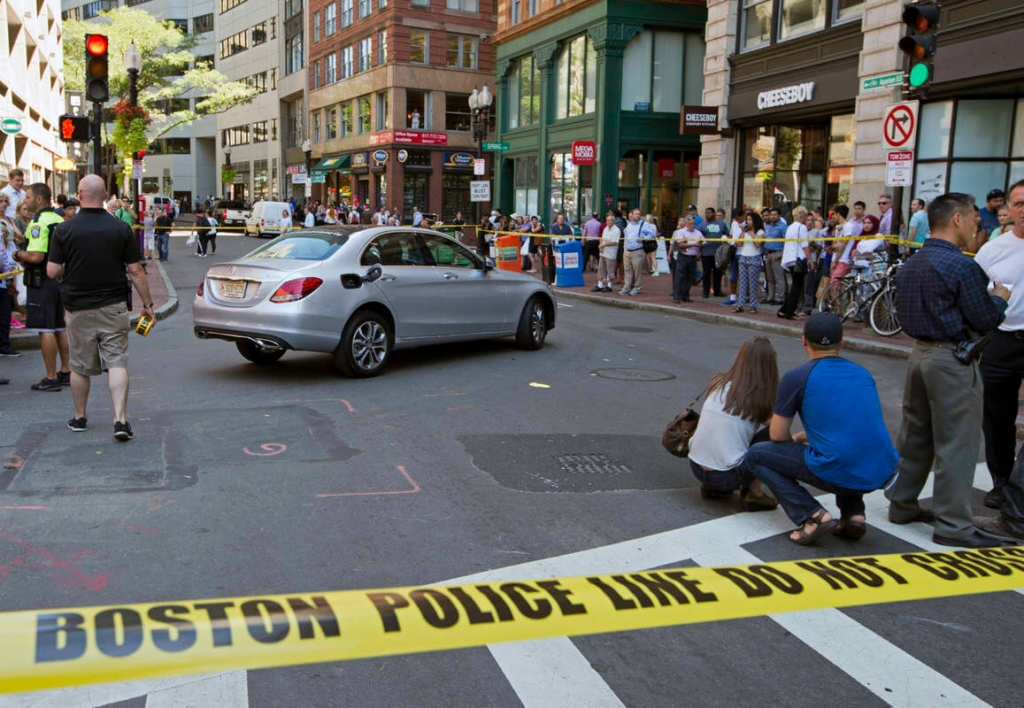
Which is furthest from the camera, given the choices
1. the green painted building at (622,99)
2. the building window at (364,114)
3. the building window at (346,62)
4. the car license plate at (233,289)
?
the building window at (346,62)

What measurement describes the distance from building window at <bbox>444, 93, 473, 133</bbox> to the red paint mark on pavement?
49.4 m

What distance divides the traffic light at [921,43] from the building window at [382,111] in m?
42.4

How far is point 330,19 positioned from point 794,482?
59.4m

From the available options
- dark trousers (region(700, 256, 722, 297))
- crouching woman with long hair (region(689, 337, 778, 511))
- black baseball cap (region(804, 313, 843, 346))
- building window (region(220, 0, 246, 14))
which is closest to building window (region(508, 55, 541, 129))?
dark trousers (region(700, 256, 722, 297))

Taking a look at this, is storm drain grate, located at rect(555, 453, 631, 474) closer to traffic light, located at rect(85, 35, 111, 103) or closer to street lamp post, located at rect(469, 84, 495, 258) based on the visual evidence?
traffic light, located at rect(85, 35, 111, 103)

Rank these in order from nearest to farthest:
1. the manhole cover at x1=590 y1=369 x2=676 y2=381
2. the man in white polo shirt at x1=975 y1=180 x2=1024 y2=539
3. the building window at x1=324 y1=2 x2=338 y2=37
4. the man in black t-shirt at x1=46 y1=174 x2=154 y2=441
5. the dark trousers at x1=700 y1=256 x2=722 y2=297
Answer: the man in white polo shirt at x1=975 y1=180 x2=1024 y2=539
the man in black t-shirt at x1=46 y1=174 x2=154 y2=441
the manhole cover at x1=590 y1=369 x2=676 y2=381
the dark trousers at x1=700 y1=256 x2=722 y2=297
the building window at x1=324 y1=2 x2=338 y2=37

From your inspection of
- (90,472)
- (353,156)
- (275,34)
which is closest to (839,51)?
(90,472)

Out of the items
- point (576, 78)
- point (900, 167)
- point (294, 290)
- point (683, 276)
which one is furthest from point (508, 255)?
point (294, 290)

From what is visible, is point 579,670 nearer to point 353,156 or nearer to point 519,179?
point 519,179

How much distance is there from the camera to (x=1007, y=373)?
19.6 ft

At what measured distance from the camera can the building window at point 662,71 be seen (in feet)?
103

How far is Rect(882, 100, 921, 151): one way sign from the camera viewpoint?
495 inches

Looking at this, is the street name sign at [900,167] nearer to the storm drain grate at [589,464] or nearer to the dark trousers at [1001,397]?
the dark trousers at [1001,397]

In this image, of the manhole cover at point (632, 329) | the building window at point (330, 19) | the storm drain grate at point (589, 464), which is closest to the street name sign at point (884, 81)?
the manhole cover at point (632, 329)
